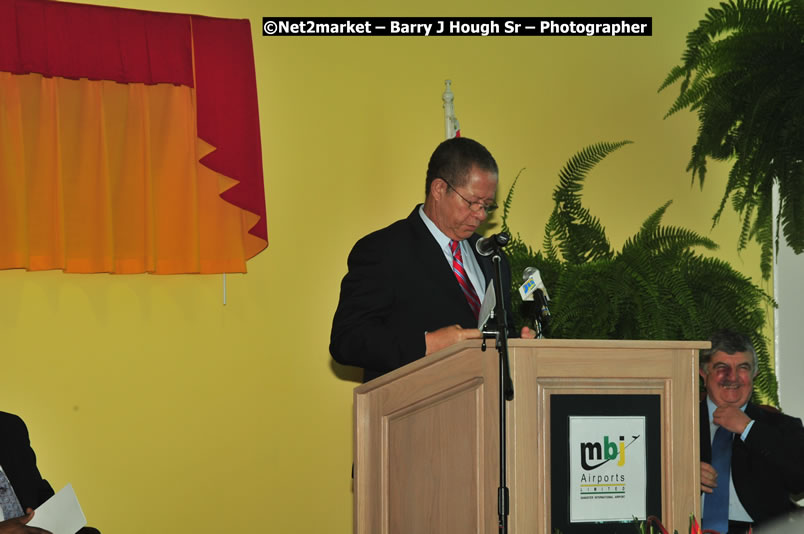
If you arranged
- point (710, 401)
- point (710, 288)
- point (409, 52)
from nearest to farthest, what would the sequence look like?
point (710, 401) < point (710, 288) < point (409, 52)

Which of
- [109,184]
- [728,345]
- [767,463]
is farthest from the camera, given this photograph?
[109,184]

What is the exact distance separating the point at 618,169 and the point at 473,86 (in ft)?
2.78

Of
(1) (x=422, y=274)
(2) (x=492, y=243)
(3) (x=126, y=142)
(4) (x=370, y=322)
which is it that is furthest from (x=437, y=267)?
(3) (x=126, y=142)

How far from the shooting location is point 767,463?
3154mm

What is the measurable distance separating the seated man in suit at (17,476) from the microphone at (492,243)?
4.62 feet

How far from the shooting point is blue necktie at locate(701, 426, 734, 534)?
3.15 m

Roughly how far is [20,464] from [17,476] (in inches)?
1.5

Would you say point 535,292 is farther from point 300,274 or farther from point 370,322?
point 300,274

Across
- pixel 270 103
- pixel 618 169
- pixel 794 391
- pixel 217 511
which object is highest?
pixel 270 103

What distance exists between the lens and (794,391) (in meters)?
4.62

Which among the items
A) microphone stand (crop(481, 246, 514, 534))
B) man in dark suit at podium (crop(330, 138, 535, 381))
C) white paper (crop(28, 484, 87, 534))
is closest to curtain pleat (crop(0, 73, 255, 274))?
man in dark suit at podium (crop(330, 138, 535, 381))

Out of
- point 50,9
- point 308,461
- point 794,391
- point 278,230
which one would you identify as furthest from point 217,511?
point 794,391

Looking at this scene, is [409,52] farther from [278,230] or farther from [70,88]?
[70,88]

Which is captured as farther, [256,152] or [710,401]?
[256,152]
